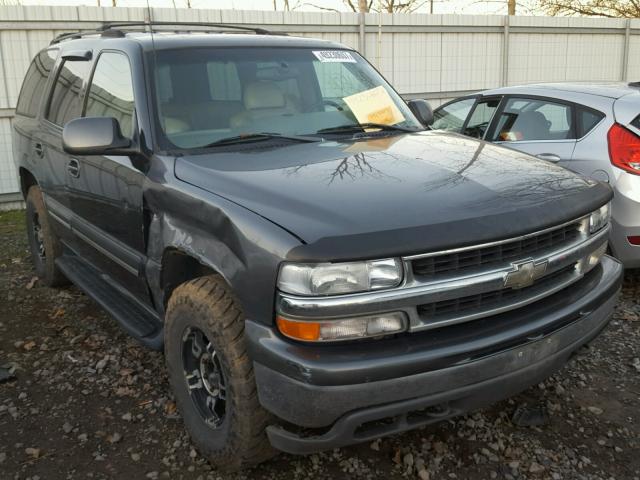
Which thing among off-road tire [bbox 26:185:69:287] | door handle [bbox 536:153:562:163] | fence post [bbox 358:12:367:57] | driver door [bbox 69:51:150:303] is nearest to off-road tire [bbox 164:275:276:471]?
driver door [bbox 69:51:150:303]

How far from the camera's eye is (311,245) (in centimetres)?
205

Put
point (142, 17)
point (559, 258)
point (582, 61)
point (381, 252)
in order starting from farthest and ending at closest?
point (582, 61) < point (142, 17) < point (559, 258) < point (381, 252)

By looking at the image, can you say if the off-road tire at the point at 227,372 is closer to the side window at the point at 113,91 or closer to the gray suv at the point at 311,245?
the gray suv at the point at 311,245

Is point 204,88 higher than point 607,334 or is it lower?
higher

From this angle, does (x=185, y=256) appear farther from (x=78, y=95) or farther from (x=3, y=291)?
(x=3, y=291)

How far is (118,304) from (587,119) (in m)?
3.63

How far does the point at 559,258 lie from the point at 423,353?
2.60 ft

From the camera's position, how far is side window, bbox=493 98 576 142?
484cm

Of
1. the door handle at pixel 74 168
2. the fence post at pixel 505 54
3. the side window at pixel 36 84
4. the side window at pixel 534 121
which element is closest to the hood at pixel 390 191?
the door handle at pixel 74 168

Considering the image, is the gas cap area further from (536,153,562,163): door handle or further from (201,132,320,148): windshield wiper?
(201,132,320,148): windshield wiper

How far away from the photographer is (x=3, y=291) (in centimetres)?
530

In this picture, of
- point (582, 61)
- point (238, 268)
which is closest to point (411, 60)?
point (582, 61)

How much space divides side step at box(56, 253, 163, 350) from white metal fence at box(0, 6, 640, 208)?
4.96m

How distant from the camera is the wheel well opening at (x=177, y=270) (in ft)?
9.53
